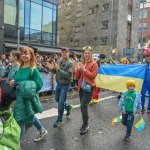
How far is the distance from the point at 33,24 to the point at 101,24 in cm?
1987

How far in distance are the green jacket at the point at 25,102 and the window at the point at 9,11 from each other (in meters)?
19.9

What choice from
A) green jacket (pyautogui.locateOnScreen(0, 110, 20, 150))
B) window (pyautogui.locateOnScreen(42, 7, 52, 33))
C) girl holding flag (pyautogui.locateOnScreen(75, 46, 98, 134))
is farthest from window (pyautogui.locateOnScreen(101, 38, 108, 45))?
green jacket (pyautogui.locateOnScreen(0, 110, 20, 150))

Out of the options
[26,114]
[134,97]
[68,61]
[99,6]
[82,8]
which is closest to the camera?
[26,114]

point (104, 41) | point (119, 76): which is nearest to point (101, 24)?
point (104, 41)

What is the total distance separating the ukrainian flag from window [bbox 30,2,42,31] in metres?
16.8

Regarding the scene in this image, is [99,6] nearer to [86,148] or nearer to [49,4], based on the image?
[49,4]

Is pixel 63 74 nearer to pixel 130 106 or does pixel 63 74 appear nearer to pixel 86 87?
pixel 86 87

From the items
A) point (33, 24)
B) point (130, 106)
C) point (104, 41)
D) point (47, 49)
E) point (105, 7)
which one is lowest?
point (130, 106)

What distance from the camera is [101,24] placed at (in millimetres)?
45375

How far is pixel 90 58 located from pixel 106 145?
183 centimetres

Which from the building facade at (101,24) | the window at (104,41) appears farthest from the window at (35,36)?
the window at (104,41)

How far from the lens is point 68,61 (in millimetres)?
6617

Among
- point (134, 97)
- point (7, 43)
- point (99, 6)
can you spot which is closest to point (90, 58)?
point (134, 97)

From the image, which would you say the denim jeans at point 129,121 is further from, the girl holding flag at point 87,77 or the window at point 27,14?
the window at point 27,14
